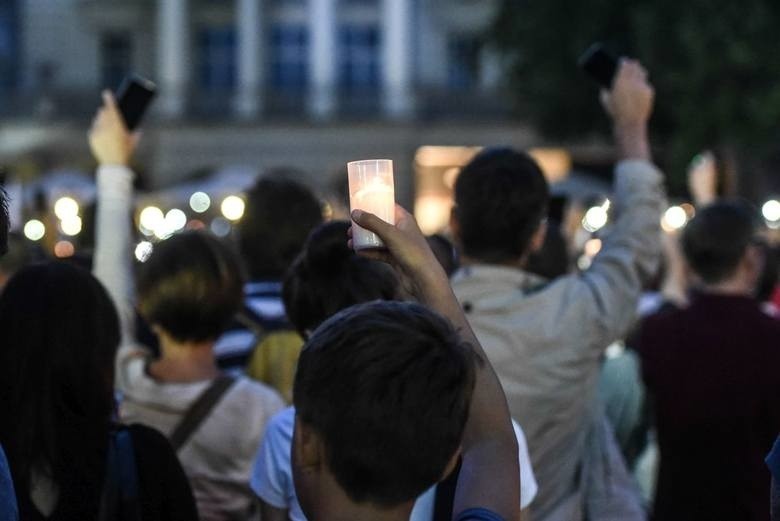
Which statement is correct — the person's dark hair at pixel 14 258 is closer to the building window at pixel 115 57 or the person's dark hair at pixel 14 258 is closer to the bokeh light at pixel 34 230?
Result: the bokeh light at pixel 34 230

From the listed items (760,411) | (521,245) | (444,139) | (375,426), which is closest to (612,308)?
(521,245)

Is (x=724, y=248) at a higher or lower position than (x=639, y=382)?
higher

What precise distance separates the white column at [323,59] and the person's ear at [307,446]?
3922 centimetres

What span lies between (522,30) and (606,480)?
22.1 m

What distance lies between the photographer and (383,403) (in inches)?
86.4

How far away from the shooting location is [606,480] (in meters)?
3.81

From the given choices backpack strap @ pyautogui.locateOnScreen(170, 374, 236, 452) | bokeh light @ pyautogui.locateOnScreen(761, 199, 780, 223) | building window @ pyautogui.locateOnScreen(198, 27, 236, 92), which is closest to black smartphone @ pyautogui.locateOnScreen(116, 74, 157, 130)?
backpack strap @ pyautogui.locateOnScreen(170, 374, 236, 452)

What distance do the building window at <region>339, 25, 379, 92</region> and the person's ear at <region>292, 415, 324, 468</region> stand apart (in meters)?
40.4

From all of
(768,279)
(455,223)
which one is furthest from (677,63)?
(455,223)

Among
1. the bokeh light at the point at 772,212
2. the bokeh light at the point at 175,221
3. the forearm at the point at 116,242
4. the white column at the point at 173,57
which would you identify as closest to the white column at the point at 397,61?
the white column at the point at 173,57

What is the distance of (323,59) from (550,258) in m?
37.7

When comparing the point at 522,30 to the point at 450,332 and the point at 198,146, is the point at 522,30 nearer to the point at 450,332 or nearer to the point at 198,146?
the point at 198,146

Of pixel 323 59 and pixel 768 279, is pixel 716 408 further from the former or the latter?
pixel 323 59

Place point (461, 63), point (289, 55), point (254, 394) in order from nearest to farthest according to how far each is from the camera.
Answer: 1. point (254, 394)
2. point (461, 63)
3. point (289, 55)
